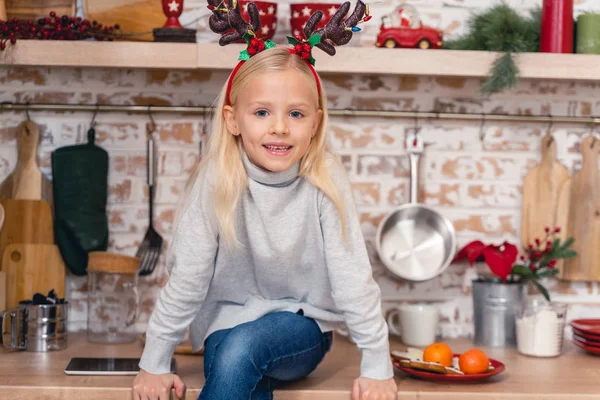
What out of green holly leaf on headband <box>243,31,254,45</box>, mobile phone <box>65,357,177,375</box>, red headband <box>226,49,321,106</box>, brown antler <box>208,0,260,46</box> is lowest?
mobile phone <box>65,357,177,375</box>

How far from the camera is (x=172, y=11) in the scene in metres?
1.95

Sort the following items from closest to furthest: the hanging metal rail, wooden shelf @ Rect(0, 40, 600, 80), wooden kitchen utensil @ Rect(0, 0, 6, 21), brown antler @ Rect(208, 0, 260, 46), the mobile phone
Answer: brown antler @ Rect(208, 0, 260, 46) < the mobile phone < wooden shelf @ Rect(0, 40, 600, 80) < wooden kitchen utensil @ Rect(0, 0, 6, 21) < the hanging metal rail

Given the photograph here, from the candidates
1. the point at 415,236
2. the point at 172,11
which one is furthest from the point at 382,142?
the point at 172,11

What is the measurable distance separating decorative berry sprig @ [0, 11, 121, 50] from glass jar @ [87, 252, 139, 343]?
0.56m

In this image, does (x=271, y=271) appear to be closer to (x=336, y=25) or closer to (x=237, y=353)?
(x=237, y=353)

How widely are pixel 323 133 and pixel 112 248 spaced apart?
75cm

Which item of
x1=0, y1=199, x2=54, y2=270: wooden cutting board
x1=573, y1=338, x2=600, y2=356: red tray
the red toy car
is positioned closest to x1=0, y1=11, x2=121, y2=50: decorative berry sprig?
x1=0, y1=199, x2=54, y2=270: wooden cutting board

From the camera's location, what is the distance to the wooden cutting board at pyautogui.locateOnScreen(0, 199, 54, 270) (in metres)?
2.04

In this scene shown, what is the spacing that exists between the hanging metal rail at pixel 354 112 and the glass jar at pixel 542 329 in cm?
49

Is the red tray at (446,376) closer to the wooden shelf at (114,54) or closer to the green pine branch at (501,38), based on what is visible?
the green pine branch at (501,38)

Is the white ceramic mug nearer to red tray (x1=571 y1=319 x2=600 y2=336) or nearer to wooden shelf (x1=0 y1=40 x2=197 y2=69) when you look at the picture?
red tray (x1=571 y1=319 x2=600 y2=336)

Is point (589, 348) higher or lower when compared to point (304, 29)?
lower

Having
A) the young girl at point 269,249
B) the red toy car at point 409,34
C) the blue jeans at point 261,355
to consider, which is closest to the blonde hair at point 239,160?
the young girl at point 269,249

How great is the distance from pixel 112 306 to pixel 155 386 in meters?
0.57
